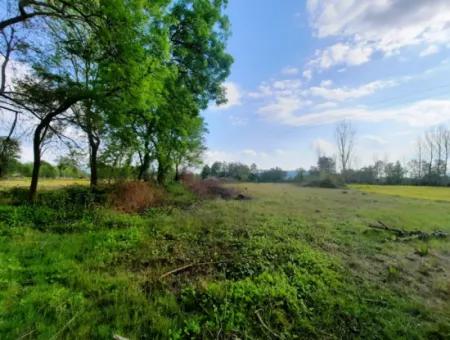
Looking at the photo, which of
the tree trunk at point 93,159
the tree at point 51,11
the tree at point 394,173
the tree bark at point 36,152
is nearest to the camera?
the tree at point 51,11

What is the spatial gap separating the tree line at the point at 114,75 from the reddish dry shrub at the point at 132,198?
2.20m

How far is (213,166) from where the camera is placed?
54.8 m

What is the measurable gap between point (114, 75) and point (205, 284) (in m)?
6.07

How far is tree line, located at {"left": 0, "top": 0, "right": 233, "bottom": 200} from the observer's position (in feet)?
21.2

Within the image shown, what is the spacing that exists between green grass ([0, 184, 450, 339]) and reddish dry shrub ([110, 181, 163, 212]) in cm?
252

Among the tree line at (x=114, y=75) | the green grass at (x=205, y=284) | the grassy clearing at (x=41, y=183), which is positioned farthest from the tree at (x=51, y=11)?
the grassy clearing at (x=41, y=183)

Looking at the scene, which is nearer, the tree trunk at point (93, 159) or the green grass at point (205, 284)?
the green grass at point (205, 284)

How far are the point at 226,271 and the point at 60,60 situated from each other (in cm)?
882

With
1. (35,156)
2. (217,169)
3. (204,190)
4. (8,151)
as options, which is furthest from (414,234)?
(217,169)

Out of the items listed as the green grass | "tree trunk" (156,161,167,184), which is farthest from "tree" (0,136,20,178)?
"tree trunk" (156,161,167,184)

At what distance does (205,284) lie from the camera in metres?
3.89

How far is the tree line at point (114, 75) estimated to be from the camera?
6457 mm

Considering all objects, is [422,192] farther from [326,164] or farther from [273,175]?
[273,175]

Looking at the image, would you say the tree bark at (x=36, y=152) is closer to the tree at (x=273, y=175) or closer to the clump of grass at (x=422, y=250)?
the clump of grass at (x=422, y=250)
